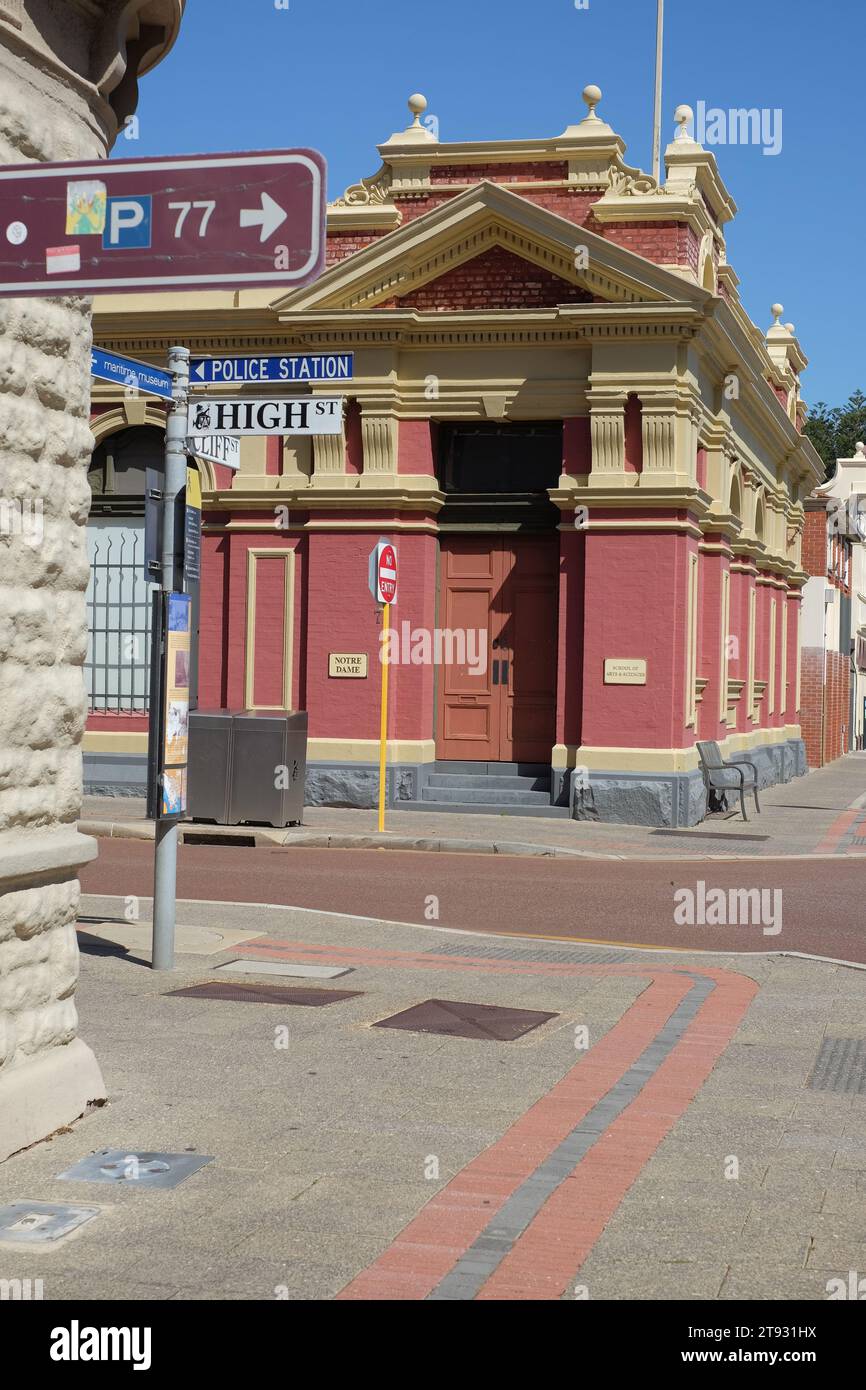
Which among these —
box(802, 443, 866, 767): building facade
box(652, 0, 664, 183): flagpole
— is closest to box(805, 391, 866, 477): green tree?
box(802, 443, 866, 767): building facade

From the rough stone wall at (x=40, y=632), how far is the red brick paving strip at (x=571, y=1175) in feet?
5.68

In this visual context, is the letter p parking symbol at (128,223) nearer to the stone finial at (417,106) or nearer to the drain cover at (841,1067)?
the drain cover at (841,1067)

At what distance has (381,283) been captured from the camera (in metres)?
21.4

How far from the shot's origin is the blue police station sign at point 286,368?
9.77 meters

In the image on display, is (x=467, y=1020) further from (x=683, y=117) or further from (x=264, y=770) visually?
(x=683, y=117)

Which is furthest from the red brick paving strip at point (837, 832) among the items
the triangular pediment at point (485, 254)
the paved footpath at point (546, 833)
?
the triangular pediment at point (485, 254)

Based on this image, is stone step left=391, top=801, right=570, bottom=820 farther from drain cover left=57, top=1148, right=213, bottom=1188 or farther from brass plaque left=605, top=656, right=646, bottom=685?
drain cover left=57, top=1148, right=213, bottom=1188

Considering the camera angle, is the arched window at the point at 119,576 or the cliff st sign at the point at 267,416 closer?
the cliff st sign at the point at 267,416

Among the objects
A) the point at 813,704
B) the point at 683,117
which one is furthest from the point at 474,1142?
the point at 813,704

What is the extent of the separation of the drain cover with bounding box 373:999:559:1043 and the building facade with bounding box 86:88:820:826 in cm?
1169

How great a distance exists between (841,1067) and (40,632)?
425 cm

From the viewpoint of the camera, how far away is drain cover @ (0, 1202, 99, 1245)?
204 inches

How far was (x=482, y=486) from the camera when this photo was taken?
22.0 metres
